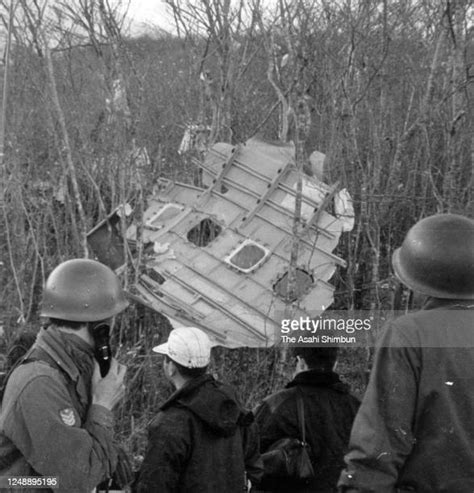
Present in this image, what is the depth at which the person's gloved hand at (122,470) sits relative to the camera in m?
2.90

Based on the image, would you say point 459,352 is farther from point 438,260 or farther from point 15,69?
point 15,69

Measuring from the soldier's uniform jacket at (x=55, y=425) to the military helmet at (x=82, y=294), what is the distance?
0.48ft

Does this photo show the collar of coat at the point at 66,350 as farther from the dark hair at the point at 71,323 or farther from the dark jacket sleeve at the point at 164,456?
the dark jacket sleeve at the point at 164,456

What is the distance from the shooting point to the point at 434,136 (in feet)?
32.2

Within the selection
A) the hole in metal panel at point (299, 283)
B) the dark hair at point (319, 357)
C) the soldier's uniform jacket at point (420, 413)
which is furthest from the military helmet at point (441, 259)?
the hole in metal panel at point (299, 283)

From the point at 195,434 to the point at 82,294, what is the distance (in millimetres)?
893

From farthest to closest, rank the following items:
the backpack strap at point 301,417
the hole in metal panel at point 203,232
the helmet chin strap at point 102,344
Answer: the hole in metal panel at point 203,232, the backpack strap at point 301,417, the helmet chin strap at point 102,344

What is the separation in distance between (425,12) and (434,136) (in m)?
1.48

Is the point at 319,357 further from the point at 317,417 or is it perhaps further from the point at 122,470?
the point at 122,470

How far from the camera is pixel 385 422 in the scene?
242 cm

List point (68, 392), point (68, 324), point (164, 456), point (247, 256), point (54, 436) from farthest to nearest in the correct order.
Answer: point (247, 256) → point (164, 456) → point (68, 324) → point (68, 392) → point (54, 436)

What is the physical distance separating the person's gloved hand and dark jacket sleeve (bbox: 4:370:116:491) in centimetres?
36

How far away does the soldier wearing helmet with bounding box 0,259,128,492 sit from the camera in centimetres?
243

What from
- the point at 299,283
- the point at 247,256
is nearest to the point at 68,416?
the point at 299,283
